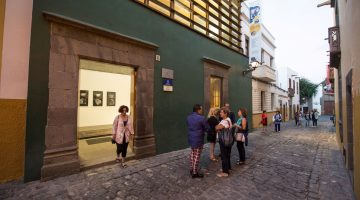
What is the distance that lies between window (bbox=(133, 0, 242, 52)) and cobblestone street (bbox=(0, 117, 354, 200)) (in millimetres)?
5419

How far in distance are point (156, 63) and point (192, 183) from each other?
4353 mm

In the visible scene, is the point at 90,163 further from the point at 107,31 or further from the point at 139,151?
the point at 107,31

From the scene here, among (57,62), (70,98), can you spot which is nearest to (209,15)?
(57,62)

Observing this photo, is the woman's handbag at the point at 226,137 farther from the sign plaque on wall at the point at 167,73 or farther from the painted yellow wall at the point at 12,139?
the painted yellow wall at the point at 12,139

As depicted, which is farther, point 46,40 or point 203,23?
point 203,23

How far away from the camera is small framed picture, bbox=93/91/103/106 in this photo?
1148cm

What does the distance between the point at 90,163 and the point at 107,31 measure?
11.9 ft

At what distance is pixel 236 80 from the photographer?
499 inches

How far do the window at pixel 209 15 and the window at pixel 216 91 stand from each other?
81.2 inches

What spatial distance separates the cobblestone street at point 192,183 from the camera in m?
4.10

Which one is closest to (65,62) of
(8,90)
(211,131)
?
(8,90)

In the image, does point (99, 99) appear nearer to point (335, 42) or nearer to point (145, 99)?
point (145, 99)

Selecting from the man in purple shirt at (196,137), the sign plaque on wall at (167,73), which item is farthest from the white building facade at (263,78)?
the man in purple shirt at (196,137)

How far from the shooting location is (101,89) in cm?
1177
